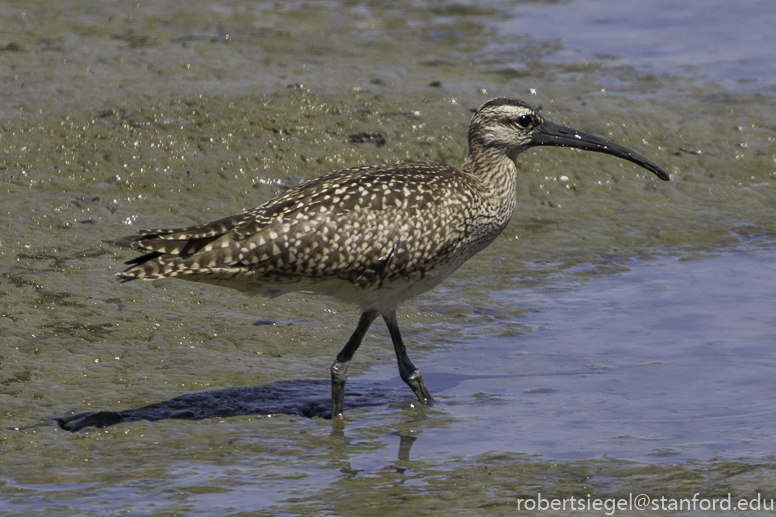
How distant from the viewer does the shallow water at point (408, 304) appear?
18.3 ft

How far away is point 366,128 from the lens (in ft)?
34.4

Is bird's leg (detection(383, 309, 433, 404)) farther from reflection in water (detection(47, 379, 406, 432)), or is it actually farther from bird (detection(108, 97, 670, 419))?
reflection in water (detection(47, 379, 406, 432))

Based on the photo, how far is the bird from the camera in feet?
19.9

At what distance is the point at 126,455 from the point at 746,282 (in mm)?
5335

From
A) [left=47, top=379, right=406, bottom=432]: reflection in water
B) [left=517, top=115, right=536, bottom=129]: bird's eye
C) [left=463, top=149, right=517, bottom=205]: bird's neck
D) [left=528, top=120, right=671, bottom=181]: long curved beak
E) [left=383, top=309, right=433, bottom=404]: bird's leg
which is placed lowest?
[left=47, top=379, right=406, bottom=432]: reflection in water

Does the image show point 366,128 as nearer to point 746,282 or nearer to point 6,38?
point 746,282

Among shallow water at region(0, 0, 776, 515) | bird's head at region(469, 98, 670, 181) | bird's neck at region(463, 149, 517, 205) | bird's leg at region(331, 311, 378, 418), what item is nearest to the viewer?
shallow water at region(0, 0, 776, 515)

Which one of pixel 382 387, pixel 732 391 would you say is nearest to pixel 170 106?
pixel 382 387

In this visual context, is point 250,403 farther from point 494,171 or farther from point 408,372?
point 494,171

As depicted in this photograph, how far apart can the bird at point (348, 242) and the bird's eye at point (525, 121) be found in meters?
0.62

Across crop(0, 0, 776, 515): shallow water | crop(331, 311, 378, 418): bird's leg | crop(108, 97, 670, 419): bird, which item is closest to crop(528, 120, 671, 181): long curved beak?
crop(108, 97, 670, 419): bird

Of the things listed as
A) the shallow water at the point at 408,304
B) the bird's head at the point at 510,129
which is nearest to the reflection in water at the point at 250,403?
the shallow water at the point at 408,304

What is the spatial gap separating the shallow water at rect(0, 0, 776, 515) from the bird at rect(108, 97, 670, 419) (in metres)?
0.77

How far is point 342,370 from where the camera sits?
6484 millimetres
